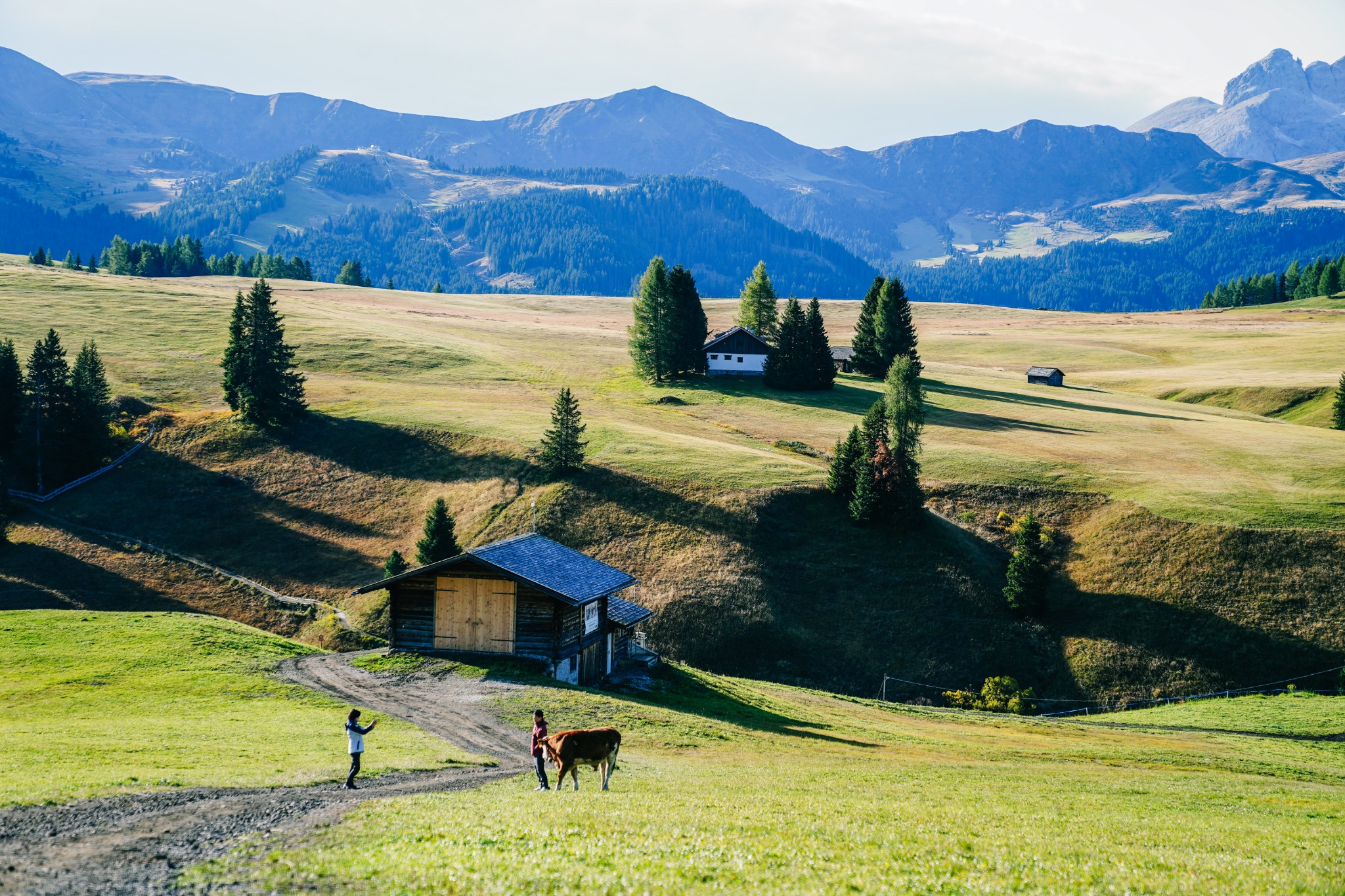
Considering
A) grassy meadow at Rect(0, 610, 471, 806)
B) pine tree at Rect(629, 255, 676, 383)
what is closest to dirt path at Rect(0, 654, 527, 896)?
grassy meadow at Rect(0, 610, 471, 806)

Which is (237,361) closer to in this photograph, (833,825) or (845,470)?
→ (845,470)

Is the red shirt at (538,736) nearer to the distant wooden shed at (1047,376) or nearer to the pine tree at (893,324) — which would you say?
the pine tree at (893,324)

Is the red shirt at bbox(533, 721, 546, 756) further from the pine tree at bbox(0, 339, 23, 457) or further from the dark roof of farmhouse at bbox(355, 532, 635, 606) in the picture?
the pine tree at bbox(0, 339, 23, 457)

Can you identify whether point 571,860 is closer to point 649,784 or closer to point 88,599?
point 649,784

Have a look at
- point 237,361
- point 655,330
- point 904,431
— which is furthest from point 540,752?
point 655,330

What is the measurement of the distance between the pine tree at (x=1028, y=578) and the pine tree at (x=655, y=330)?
206 feet

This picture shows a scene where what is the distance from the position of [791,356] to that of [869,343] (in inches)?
655

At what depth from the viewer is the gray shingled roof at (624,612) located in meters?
47.8

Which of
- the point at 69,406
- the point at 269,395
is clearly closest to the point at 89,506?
the point at 69,406

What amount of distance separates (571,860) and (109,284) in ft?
550

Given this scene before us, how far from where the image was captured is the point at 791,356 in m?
111

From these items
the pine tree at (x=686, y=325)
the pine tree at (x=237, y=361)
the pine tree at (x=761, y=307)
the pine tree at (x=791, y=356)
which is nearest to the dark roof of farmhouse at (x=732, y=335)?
the pine tree at (x=686, y=325)

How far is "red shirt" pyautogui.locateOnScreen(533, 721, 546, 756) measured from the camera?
23312mm

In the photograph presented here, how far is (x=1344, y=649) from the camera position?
52.9 m
